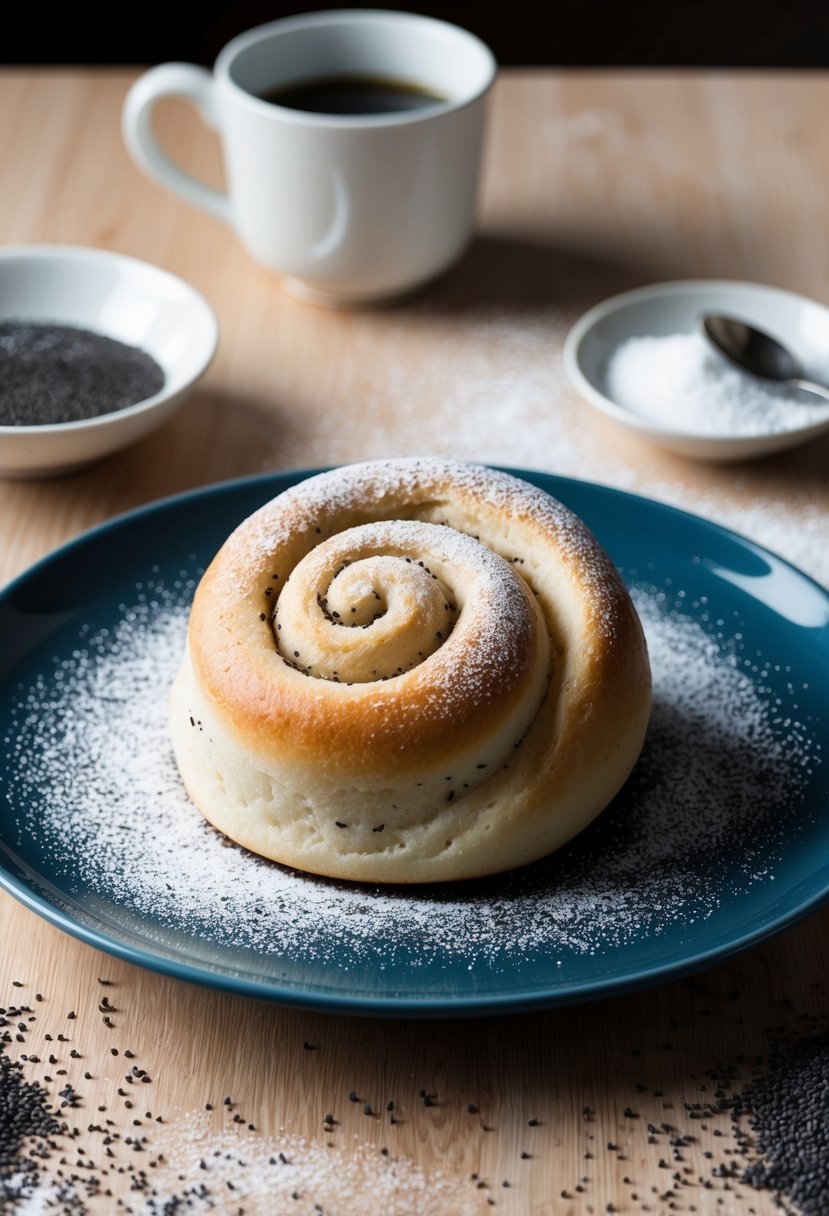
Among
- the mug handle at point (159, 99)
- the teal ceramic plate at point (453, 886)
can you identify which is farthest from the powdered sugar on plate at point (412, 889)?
the mug handle at point (159, 99)

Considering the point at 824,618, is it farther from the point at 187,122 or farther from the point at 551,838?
the point at 187,122

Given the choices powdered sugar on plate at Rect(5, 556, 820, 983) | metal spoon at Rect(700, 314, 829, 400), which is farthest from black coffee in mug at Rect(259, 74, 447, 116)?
powdered sugar on plate at Rect(5, 556, 820, 983)

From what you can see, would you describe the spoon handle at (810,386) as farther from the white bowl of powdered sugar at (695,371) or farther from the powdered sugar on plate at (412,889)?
the powdered sugar on plate at (412,889)

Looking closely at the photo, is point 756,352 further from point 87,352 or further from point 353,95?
point 87,352

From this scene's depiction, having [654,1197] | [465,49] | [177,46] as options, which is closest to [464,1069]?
[654,1197]

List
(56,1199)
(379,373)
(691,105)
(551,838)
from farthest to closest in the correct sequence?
(691,105) → (379,373) → (551,838) → (56,1199)

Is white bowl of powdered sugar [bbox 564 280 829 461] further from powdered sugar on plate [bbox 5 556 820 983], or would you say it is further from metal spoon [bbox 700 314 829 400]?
powdered sugar on plate [bbox 5 556 820 983]
